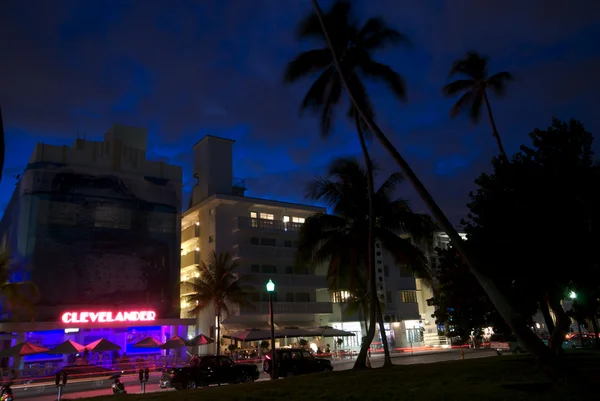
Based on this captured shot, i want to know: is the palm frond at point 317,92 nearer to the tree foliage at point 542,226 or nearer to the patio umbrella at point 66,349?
the tree foliage at point 542,226

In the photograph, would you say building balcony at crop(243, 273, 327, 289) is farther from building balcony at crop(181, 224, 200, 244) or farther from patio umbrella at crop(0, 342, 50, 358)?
patio umbrella at crop(0, 342, 50, 358)

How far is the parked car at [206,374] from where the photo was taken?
2362 centimetres

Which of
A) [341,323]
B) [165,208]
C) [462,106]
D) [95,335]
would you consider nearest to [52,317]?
[95,335]

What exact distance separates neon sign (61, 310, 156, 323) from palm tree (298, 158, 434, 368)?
73.2 ft

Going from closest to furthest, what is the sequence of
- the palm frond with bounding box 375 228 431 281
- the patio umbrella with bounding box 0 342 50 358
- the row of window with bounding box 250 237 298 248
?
the palm frond with bounding box 375 228 431 281, the patio umbrella with bounding box 0 342 50 358, the row of window with bounding box 250 237 298 248

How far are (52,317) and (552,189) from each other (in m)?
37.6

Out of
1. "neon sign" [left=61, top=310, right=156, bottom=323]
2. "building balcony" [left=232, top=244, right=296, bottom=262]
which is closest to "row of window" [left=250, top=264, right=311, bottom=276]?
"building balcony" [left=232, top=244, right=296, bottom=262]

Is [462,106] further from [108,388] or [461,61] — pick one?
[108,388]

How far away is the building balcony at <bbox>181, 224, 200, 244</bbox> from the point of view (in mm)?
54156

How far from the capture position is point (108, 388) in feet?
93.0

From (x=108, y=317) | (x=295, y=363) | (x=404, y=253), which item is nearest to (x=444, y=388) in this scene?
(x=404, y=253)

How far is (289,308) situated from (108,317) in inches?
650

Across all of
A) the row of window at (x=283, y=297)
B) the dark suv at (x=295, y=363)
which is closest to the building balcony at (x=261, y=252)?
the row of window at (x=283, y=297)

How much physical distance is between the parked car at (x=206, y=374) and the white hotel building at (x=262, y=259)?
67.1 ft
